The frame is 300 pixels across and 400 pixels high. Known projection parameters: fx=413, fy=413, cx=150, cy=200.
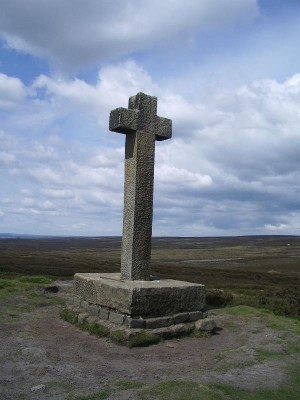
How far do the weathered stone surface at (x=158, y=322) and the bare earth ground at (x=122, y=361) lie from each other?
18.8 inches

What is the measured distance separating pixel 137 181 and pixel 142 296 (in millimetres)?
3086

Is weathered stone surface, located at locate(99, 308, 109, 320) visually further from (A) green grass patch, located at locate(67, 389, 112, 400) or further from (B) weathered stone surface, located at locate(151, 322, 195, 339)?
(A) green grass patch, located at locate(67, 389, 112, 400)

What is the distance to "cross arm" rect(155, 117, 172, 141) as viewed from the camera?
11.4m

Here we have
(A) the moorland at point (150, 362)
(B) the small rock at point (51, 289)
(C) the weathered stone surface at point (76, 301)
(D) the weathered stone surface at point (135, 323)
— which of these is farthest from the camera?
(B) the small rock at point (51, 289)

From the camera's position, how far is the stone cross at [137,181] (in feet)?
35.3

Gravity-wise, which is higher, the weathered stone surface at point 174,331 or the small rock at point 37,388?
the weathered stone surface at point 174,331

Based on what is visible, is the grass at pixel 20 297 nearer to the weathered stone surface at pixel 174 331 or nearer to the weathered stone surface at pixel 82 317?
the weathered stone surface at pixel 82 317

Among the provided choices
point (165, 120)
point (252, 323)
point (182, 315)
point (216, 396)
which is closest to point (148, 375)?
point (216, 396)

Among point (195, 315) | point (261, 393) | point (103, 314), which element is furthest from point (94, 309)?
point (261, 393)

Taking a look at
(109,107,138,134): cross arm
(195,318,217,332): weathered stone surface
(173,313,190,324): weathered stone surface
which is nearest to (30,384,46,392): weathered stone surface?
(173,313,190,324): weathered stone surface

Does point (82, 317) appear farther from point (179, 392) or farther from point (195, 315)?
point (179, 392)

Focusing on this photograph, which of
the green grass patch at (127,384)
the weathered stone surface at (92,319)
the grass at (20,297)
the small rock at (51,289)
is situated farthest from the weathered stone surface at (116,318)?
the small rock at (51,289)

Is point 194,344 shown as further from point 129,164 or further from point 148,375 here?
point 129,164

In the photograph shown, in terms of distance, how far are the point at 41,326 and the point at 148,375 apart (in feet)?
14.3
